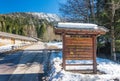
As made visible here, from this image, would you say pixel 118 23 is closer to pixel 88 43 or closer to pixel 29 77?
pixel 88 43

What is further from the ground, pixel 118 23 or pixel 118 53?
pixel 118 23

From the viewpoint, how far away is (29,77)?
13.2 metres

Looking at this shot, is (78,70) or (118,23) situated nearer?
(78,70)

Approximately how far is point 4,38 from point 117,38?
27.5m

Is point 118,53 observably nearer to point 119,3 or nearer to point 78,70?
point 119,3

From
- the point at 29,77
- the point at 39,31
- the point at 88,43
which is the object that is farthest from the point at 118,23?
the point at 39,31

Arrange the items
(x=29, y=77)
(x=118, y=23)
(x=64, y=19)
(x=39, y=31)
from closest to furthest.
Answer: (x=29, y=77) < (x=118, y=23) < (x=64, y=19) < (x=39, y=31)

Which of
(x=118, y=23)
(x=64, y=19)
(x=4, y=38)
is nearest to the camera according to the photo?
(x=118, y=23)

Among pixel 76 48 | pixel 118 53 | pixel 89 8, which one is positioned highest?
pixel 89 8

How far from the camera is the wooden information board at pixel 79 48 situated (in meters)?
14.4

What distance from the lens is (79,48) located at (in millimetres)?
14508

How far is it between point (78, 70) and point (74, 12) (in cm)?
1329

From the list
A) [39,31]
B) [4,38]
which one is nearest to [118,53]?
[4,38]

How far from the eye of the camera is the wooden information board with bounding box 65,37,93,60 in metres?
14.4
